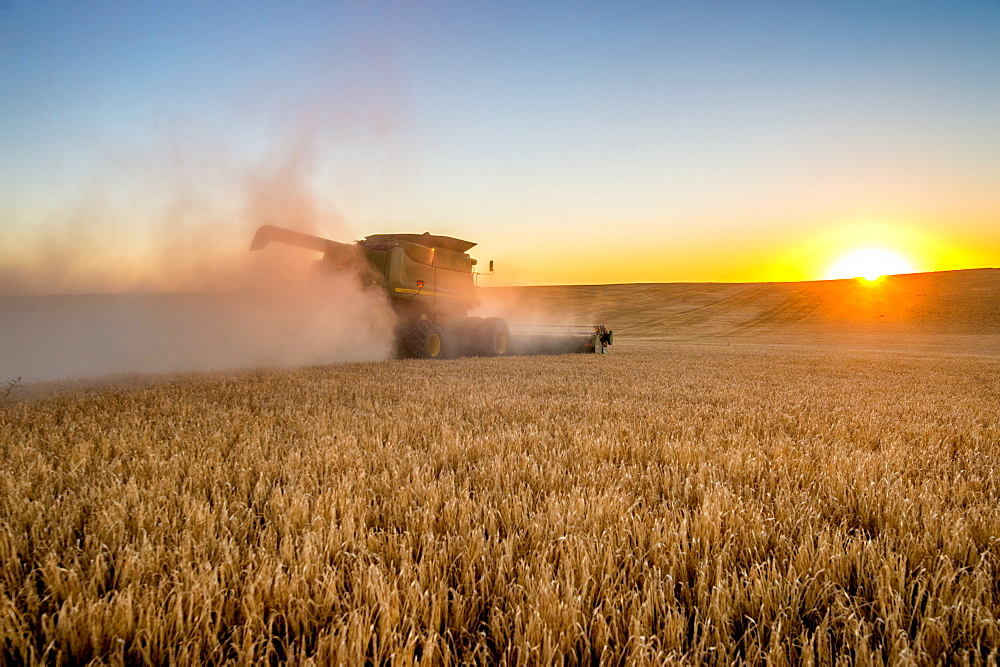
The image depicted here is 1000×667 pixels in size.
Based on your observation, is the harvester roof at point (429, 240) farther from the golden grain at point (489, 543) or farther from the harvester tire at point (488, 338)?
the golden grain at point (489, 543)

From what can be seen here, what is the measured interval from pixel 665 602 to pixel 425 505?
114 centimetres

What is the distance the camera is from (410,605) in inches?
59.1

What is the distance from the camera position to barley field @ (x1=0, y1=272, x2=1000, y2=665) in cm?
138

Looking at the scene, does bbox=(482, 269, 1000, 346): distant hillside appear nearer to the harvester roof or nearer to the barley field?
the harvester roof

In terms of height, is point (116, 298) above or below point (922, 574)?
above

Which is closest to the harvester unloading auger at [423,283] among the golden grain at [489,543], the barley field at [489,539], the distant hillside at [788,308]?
the barley field at [489,539]

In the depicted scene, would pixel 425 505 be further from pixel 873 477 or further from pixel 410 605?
pixel 873 477

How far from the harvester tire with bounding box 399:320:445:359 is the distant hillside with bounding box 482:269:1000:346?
14.1 m

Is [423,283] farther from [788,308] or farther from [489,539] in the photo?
[788,308]

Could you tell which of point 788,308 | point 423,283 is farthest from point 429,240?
point 788,308

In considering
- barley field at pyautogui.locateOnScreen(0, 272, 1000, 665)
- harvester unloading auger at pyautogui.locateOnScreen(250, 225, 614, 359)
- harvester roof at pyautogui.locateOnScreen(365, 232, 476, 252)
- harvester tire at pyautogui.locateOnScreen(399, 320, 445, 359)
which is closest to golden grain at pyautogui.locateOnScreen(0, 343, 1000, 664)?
barley field at pyautogui.locateOnScreen(0, 272, 1000, 665)

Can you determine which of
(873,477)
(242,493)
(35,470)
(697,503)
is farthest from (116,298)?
(873,477)

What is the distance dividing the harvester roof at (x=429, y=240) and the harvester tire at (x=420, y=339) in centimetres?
243

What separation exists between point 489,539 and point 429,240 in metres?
13.1
